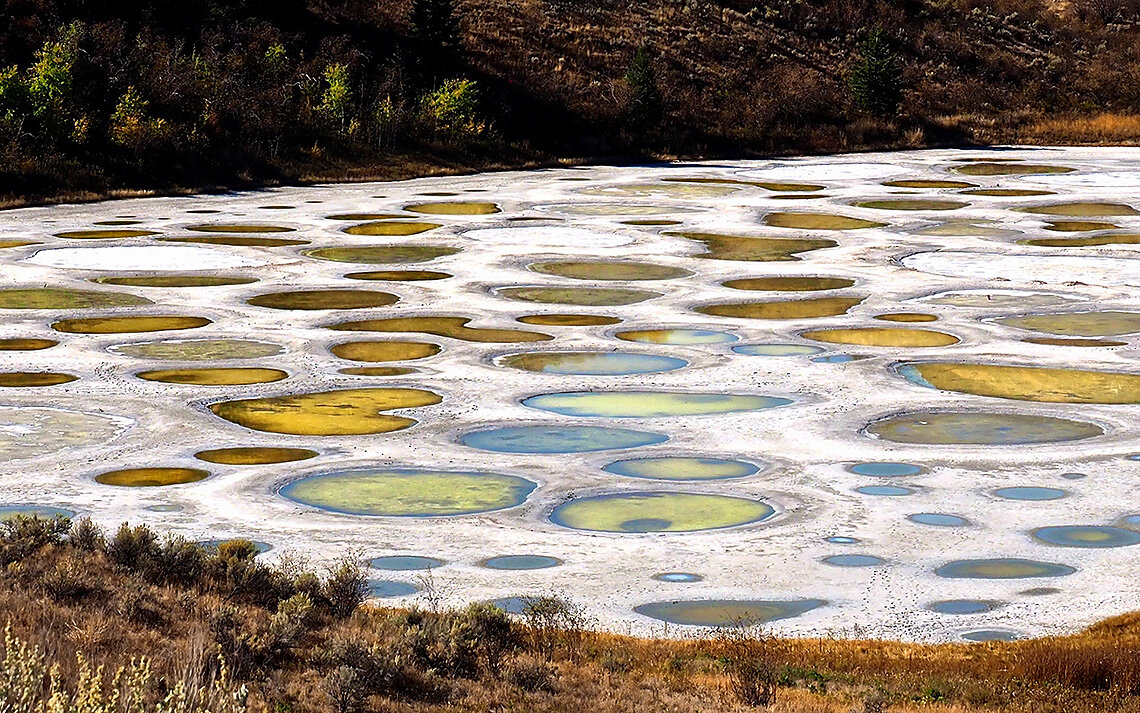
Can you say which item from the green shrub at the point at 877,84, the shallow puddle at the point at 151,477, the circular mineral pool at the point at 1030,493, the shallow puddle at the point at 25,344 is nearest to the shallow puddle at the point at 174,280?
the shallow puddle at the point at 25,344

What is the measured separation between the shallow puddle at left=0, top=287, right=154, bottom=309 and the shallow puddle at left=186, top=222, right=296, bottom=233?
8934 mm

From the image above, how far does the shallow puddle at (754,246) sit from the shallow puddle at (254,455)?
17.5 metres

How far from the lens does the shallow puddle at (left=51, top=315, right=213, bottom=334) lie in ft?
82.9

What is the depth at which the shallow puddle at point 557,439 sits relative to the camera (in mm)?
18172

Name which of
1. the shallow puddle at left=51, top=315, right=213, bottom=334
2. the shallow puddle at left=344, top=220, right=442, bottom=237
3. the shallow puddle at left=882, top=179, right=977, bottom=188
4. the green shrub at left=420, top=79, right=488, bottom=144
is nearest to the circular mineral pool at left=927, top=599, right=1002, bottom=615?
the shallow puddle at left=51, top=315, right=213, bottom=334

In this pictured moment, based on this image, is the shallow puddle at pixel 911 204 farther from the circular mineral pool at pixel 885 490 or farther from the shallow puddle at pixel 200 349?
the circular mineral pool at pixel 885 490

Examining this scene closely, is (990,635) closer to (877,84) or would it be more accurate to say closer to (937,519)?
(937,519)

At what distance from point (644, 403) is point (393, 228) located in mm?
19403

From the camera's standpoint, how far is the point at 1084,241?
1433 inches

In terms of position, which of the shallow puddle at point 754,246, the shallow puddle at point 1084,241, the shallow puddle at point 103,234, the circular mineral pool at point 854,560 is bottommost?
the shallow puddle at point 103,234

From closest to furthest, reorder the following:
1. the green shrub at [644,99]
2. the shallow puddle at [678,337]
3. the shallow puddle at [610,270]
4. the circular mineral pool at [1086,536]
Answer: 1. the circular mineral pool at [1086,536]
2. the shallow puddle at [678,337]
3. the shallow puddle at [610,270]
4. the green shrub at [644,99]

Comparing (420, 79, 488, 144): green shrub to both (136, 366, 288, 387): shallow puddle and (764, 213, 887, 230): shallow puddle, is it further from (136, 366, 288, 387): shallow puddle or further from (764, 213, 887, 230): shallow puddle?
(136, 366, 288, 387): shallow puddle

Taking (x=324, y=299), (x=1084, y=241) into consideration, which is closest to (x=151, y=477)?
(x=324, y=299)

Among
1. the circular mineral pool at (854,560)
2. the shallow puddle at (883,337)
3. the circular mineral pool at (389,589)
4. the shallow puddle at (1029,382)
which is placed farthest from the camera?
the shallow puddle at (883,337)
